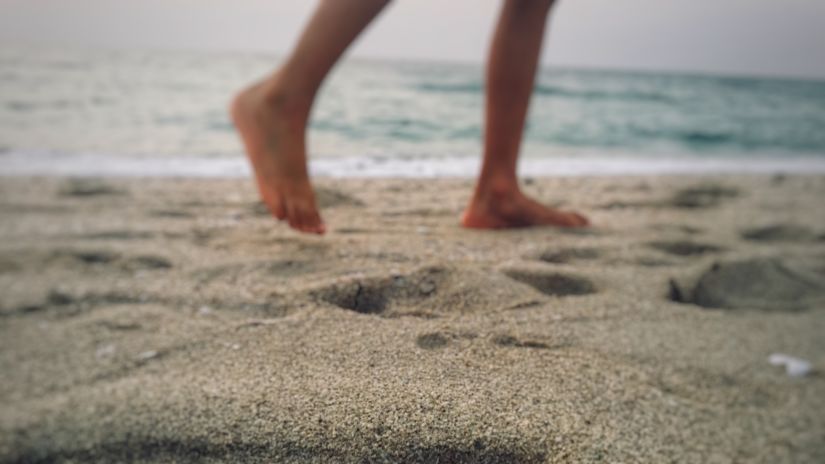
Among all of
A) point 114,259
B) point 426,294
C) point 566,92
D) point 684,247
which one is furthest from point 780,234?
point 566,92

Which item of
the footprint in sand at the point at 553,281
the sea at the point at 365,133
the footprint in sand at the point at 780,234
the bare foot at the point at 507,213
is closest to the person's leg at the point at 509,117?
the bare foot at the point at 507,213

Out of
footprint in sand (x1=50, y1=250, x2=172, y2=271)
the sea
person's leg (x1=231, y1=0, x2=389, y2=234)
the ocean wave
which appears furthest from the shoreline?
the ocean wave

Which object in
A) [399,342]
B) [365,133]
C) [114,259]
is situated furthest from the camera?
[365,133]

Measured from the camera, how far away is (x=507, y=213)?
1699 millimetres

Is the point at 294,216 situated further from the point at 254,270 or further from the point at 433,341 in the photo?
the point at 433,341

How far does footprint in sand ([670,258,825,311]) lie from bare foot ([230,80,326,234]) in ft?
3.00

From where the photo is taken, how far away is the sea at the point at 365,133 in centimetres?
315

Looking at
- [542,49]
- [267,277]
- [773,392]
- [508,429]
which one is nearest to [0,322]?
[267,277]

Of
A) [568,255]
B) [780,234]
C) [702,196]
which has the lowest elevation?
[702,196]

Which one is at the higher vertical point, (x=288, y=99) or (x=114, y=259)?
(x=288, y=99)

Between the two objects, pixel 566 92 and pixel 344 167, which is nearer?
pixel 344 167

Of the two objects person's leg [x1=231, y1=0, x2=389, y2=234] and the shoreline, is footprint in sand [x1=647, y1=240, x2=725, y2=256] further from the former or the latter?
the shoreline

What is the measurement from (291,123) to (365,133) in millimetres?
3758

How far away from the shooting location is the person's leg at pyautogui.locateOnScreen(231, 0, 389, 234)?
4.59 ft
